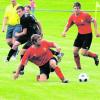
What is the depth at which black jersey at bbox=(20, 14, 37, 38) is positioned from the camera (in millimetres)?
18656

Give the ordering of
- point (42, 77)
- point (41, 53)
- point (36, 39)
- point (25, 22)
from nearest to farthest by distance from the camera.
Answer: point (36, 39), point (41, 53), point (42, 77), point (25, 22)

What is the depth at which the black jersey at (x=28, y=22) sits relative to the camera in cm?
1866

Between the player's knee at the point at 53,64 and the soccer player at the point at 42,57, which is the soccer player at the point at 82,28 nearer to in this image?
the soccer player at the point at 42,57

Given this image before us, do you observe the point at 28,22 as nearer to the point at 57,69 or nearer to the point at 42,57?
the point at 42,57

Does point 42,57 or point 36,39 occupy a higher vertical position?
point 36,39

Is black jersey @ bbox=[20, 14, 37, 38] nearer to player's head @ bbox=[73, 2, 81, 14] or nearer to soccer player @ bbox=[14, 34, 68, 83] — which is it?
player's head @ bbox=[73, 2, 81, 14]

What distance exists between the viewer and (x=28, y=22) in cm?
1869

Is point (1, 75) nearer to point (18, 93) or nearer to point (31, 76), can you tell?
point (31, 76)

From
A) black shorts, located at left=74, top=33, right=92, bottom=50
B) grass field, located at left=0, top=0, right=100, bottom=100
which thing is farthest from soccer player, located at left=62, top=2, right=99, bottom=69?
grass field, located at left=0, top=0, right=100, bottom=100

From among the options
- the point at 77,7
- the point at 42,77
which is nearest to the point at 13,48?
the point at 77,7

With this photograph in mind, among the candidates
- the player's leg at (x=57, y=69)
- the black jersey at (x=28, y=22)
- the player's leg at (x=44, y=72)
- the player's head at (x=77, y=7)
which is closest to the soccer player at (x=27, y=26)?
the black jersey at (x=28, y=22)

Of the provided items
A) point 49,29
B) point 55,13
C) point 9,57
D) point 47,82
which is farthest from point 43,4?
point 47,82

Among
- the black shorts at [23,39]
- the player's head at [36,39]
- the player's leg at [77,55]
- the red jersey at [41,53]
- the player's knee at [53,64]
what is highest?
the player's head at [36,39]

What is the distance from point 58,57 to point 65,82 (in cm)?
126
